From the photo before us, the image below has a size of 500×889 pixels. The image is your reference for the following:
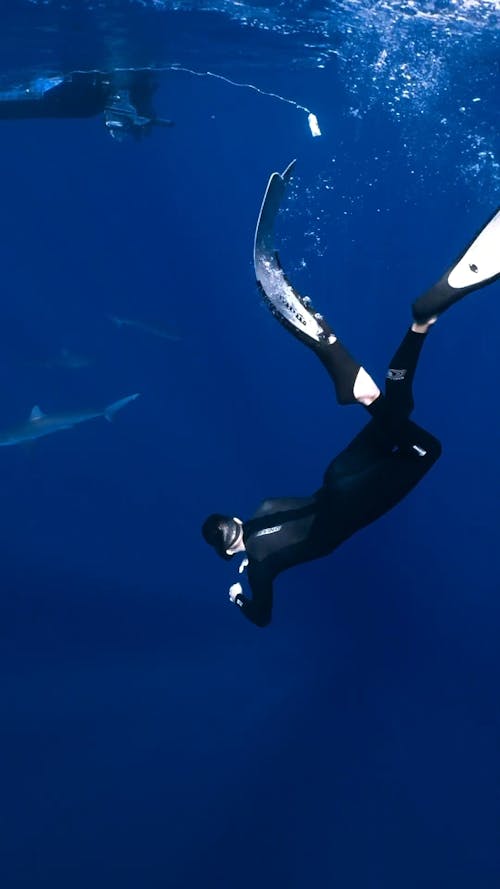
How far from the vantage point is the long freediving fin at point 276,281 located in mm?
4961

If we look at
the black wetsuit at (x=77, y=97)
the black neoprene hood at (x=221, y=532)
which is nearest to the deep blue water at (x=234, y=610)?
the black wetsuit at (x=77, y=97)

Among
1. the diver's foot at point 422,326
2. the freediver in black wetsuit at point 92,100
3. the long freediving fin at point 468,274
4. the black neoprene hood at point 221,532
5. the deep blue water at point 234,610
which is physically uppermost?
the freediver in black wetsuit at point 92,100

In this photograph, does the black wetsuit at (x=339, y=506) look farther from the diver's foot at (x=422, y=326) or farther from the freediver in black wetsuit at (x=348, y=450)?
the diver's foot at (x=422, y=326)

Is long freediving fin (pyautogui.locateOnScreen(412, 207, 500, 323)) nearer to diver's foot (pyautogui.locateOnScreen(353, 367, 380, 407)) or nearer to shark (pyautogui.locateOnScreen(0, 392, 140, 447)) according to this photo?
diver's foot (pyautogui.locateOnScreen(353, 367, 380, 407))

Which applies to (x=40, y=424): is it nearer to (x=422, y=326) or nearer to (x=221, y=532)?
(x=221, y=532)

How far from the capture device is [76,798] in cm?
907

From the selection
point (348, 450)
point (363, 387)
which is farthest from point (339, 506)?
point (363, 387)

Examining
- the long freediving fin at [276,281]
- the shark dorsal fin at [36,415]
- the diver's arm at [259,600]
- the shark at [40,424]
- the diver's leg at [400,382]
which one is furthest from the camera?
the shark dorsal fin at [36,415]

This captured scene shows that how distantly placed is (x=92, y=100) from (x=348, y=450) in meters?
9.47

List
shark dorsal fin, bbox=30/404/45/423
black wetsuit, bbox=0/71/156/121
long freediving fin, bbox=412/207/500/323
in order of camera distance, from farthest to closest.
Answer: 1. black wetsuit, bbox=0/71/156/121
2. shark dorsal fin, bbox=30/404/45/423
3. long freediving fin, bbox=412/207/500/323

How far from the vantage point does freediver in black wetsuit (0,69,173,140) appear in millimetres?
11133

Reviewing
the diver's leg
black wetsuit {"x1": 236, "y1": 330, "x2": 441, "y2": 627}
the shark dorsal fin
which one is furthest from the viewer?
the shark dorsal fin

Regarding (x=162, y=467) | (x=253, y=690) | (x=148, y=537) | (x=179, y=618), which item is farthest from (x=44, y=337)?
(x=253, y=690)

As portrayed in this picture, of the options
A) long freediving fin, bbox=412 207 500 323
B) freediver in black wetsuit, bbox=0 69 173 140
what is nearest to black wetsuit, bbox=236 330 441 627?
long freediving fin, bbox=412 207 500 323
